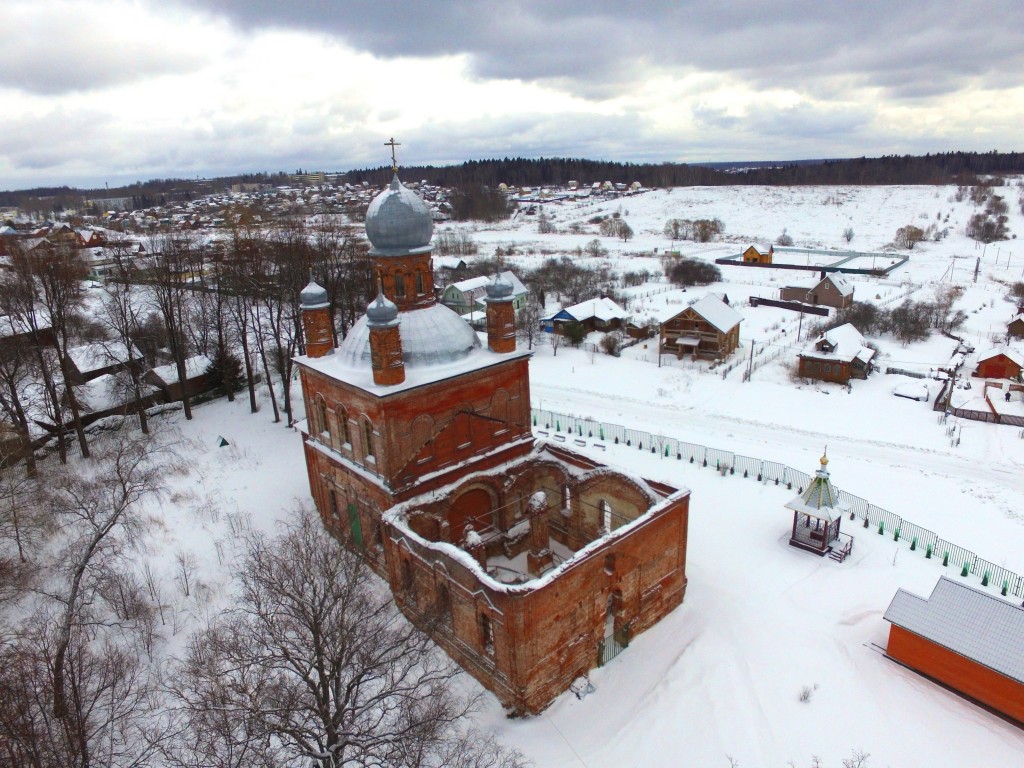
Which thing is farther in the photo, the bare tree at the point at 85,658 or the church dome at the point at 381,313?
the church dome at the point at 381,313

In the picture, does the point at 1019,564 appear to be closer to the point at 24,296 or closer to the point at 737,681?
the point at 737,681

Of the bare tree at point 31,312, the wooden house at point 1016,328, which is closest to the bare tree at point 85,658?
the bare tree at point 31,312

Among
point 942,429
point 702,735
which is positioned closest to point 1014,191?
point 942,429

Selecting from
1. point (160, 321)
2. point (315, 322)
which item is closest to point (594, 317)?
point (160, 321)

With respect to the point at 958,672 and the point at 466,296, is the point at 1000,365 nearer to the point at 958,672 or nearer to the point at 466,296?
the point at 958,672

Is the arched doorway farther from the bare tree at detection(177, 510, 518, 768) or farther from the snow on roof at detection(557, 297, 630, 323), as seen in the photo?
the snow on roof at detection(557, 297, 630, 323)

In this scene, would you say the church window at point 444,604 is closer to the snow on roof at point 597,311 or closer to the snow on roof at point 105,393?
the snow on roof at point 105,393

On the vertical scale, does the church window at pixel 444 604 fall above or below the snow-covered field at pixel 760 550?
above
